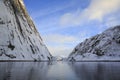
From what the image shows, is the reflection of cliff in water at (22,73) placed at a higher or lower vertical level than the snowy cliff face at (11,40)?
lower

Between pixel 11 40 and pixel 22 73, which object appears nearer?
pixel 22 73

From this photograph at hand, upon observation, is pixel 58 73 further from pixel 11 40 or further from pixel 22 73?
pixel 11 40

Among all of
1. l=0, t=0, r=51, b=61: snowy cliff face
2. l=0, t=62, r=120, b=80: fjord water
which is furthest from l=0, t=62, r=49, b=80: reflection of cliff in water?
l=0, t=0, r=51, b=61: snowy cliff face

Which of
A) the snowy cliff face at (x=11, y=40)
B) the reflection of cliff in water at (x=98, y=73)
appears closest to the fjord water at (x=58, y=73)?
the reflection of cliff in water at (x=98, y=73)

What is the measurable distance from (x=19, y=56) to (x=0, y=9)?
149 ft

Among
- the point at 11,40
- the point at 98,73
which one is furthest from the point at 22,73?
the point at 11,40

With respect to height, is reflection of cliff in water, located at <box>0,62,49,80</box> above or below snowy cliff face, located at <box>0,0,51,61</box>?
below

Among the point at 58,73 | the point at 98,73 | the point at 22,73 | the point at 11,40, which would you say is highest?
the point at 11,40

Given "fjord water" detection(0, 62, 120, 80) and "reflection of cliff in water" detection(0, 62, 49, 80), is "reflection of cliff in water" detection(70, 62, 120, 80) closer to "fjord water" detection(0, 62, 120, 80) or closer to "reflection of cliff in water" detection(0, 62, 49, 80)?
"fjord water" detection(0, 62, 120, 80)

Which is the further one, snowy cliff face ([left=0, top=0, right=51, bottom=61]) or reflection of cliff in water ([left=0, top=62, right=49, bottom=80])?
snowy cliff face ([left=0, top=0, right=51, bottom=61])

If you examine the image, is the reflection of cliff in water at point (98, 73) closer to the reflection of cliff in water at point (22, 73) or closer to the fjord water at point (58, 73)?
the fjord water at point (58, 73)

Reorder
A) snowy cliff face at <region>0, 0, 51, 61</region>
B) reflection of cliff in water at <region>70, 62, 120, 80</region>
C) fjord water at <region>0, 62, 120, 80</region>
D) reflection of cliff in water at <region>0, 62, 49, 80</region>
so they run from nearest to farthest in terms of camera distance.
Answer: reflection of cliff in water at <region>0, 62, 49, 80</region>
fjord water at <region>0, 62, 120, 80</region>
reflection of cliff in water at <region>70, 62, 120, 80</region>
snowy cliff face at <region>0, 0, 51, 61</region>

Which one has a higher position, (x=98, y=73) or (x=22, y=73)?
(x=22, y=73)

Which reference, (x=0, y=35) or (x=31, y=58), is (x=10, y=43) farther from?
(x=31, y=58)
